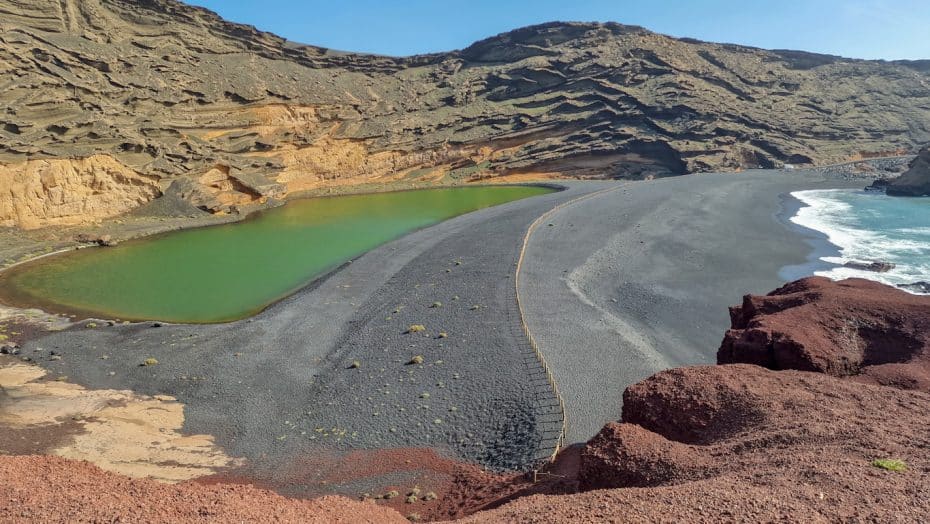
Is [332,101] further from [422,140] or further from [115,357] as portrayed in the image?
[115,357]

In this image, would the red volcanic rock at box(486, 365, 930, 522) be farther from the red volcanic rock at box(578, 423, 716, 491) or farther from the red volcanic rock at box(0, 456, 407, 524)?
the red volcanic rock at box(0, 456, 407, 524)

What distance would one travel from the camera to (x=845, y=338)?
990 centimetres

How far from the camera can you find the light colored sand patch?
11445 millimetres

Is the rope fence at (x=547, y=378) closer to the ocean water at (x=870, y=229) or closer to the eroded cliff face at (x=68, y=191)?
the ocean water at (x=870, y=229)

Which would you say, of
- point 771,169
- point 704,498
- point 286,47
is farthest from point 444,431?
point 286,47

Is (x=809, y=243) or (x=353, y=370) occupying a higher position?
(x=809, y=243)

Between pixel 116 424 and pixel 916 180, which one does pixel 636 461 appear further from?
pixel 916 180

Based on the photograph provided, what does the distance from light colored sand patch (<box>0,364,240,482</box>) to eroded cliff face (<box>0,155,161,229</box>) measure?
20545mm

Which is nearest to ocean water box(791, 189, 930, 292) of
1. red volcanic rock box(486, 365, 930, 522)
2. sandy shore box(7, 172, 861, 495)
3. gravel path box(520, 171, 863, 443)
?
gravel path box(520, 171, 863, 443)

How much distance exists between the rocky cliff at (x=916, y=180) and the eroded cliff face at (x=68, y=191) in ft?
207

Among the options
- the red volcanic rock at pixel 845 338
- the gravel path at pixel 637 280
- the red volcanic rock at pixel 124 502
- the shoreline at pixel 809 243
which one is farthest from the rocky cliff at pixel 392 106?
the red volcanic rock at pixel 845 338

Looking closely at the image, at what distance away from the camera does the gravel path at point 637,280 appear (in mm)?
14219

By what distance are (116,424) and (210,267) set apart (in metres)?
17.1

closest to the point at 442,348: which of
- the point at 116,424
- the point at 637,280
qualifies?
the point at 116,424
